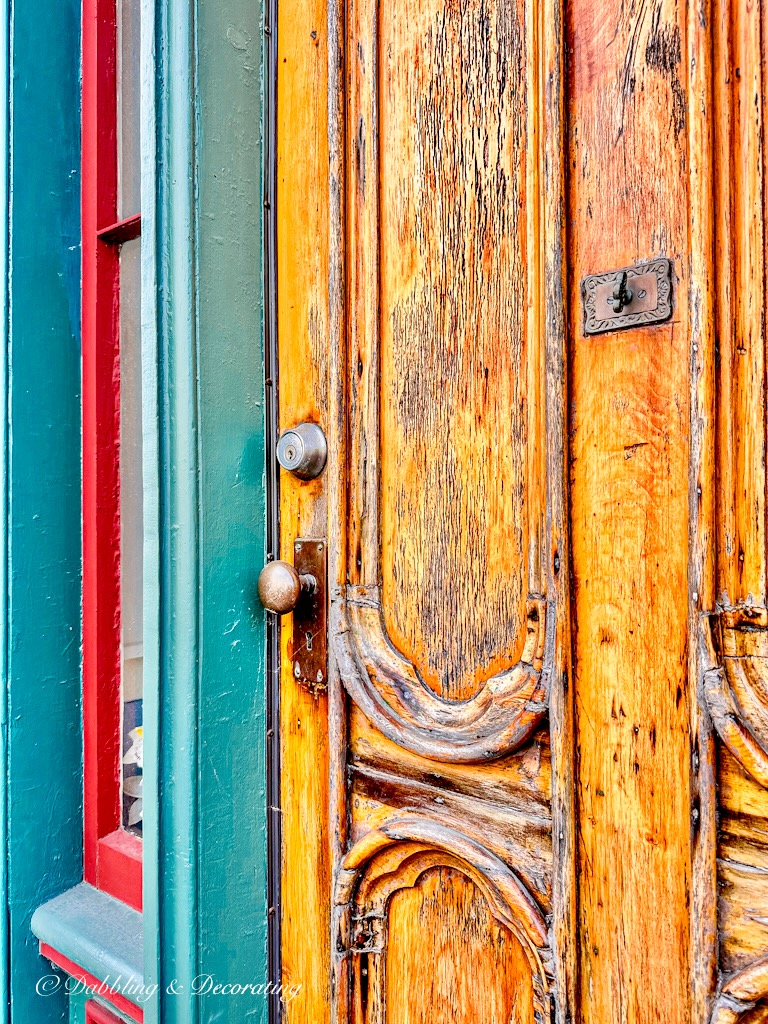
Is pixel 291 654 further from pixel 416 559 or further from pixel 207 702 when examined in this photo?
pixel 416 559

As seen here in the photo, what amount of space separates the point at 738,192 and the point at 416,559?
1.39 feet

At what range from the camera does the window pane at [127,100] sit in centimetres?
106

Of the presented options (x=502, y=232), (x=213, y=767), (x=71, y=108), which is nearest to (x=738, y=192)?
(x=502, y=232)

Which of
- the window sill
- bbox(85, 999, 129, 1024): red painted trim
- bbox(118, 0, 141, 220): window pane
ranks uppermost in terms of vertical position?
bbox(118, 0, 141, 220): window pane

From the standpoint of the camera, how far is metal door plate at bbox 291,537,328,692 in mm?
849

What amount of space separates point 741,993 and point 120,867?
809mm

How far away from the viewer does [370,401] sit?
2.57 ft

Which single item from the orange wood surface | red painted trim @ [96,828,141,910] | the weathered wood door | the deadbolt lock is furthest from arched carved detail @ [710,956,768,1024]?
red painted trim @ [96,828,141,910]

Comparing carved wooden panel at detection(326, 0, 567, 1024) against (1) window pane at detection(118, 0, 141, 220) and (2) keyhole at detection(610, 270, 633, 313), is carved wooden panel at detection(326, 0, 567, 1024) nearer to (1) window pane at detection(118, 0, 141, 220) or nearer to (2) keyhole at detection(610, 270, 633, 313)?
(2) keyhole at detection(610, 270, 633, 313)

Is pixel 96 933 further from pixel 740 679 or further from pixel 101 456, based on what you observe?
pixel 740 679

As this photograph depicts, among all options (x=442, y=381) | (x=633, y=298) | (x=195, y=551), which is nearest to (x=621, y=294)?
(x=633, y=298)

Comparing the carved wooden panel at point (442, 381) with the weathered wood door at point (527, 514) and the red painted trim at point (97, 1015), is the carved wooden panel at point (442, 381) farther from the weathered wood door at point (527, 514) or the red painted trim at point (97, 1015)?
the red painted trim at point (97, 1015)

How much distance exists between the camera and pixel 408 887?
0.76 m

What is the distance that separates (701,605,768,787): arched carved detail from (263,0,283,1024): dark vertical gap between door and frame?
1.74ft
